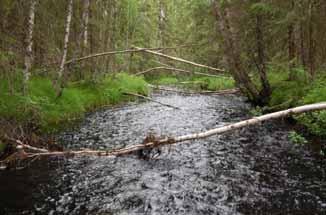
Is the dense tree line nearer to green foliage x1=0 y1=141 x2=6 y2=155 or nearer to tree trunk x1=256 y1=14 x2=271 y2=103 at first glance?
tree trunk x1=256 y1=14 x2=271 y2=103

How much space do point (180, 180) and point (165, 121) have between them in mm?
5882

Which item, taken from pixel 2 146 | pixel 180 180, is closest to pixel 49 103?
pixel 2 146

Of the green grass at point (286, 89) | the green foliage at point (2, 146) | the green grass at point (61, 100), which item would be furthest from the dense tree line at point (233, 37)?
the green foliage at point (2, 146)

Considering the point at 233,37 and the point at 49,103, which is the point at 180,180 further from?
the point at 233,37

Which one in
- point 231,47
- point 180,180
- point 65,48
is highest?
point 231,47

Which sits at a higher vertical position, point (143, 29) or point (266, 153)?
point (143, 29)

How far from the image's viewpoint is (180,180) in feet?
21.7

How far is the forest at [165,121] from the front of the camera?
19.3 ft

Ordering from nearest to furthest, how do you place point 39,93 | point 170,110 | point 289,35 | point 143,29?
point 39,93 < point 289,35 < point 170,110 < point 143,29

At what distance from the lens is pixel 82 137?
32.3 ft

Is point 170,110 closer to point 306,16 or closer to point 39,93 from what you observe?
point 39,93

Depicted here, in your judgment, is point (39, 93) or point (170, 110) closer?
point (39, 93)

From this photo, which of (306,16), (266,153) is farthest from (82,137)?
(306,16)

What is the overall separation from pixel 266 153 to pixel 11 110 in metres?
7.47
